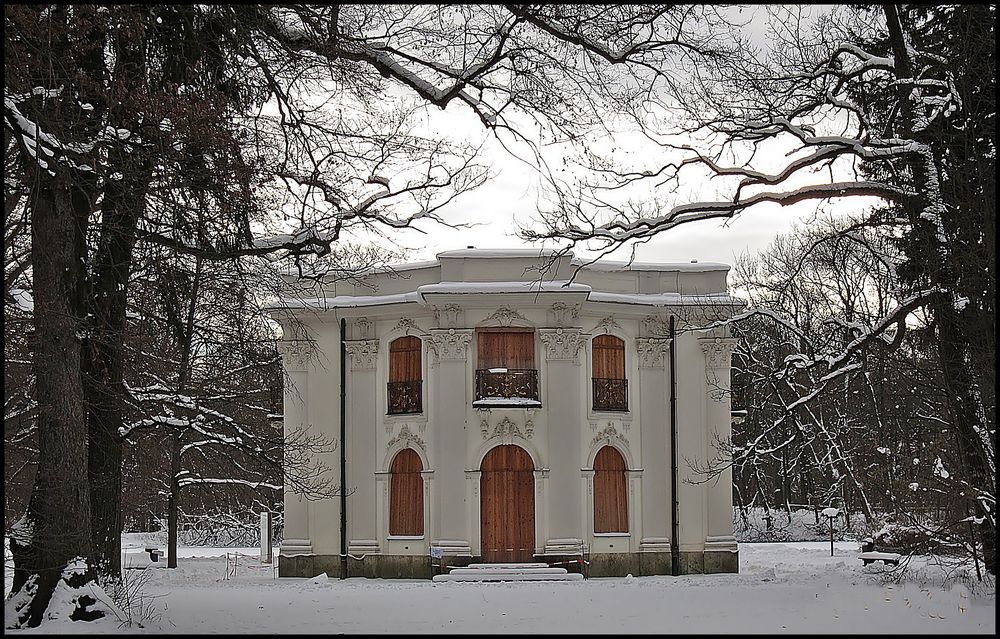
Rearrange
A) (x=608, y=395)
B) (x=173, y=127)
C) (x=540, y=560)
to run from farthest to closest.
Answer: (x=608, y=395) < (x=540, y=560) < (x=173, y=127)

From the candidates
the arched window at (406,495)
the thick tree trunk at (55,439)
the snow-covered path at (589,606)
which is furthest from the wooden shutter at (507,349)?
the thick tree trunk at (55,439)

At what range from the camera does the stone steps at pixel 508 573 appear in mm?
28203

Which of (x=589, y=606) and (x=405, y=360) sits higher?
(x=405, y=360)

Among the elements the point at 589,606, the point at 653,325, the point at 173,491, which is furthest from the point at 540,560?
the point at 589,606

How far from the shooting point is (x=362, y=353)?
1229 inches

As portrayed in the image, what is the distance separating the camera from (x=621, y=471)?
102 feet

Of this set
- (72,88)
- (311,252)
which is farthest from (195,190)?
(311,252)

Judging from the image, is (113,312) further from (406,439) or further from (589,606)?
(406,439)

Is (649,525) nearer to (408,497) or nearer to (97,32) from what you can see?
(408,497)

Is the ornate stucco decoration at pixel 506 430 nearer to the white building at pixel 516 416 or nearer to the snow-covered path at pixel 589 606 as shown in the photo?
the white building at pixel 516 416

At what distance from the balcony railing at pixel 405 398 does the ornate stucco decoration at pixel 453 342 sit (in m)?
1.22

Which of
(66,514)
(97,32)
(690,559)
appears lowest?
(690,559)

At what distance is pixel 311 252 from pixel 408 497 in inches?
633

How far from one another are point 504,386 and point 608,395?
284 centimetres
